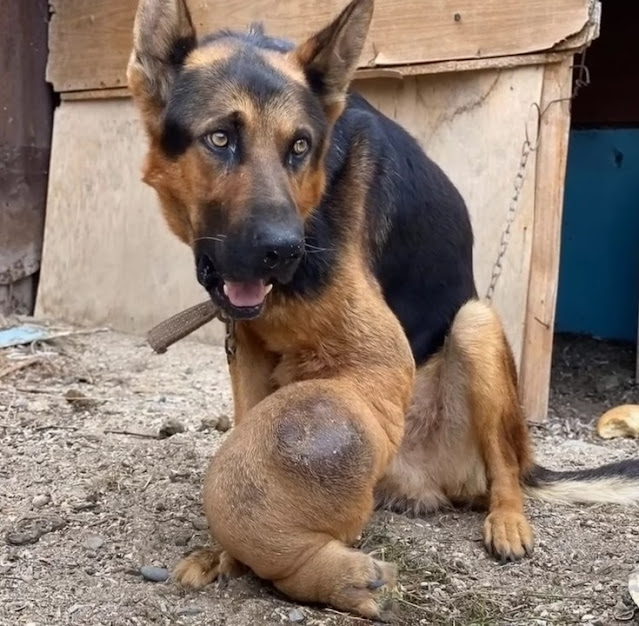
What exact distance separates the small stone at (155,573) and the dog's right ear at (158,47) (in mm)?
1570

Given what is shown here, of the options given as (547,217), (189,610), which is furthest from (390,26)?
(189,610)

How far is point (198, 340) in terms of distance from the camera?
22.2 feet

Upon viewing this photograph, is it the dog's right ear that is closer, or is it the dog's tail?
the dog's right ear

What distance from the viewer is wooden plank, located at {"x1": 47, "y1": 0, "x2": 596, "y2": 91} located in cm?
512

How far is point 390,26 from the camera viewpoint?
18.5ft

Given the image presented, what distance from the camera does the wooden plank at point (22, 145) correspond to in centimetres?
701

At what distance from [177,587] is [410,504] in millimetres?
→ 1249

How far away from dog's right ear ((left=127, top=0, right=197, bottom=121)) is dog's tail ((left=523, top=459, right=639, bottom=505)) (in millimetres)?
2314

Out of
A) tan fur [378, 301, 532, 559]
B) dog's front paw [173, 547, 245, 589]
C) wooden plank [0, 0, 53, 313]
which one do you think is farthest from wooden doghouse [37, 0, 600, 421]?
dog's front paw [173, 547, 245, 589]

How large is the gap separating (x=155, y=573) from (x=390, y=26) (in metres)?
3.72

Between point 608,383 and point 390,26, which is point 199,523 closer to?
point 390,26

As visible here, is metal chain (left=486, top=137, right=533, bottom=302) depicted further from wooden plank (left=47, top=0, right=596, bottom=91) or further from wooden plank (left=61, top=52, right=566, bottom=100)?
wooden plank (left=47, top=0, right=596, bottom=91)

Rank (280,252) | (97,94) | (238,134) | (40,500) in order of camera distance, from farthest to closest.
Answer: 1. (97,94)
2. (40,500)
3. (238,134)
4. (280,252)

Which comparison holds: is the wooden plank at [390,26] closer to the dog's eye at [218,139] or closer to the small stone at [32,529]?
the dog's eye at [218,139]
